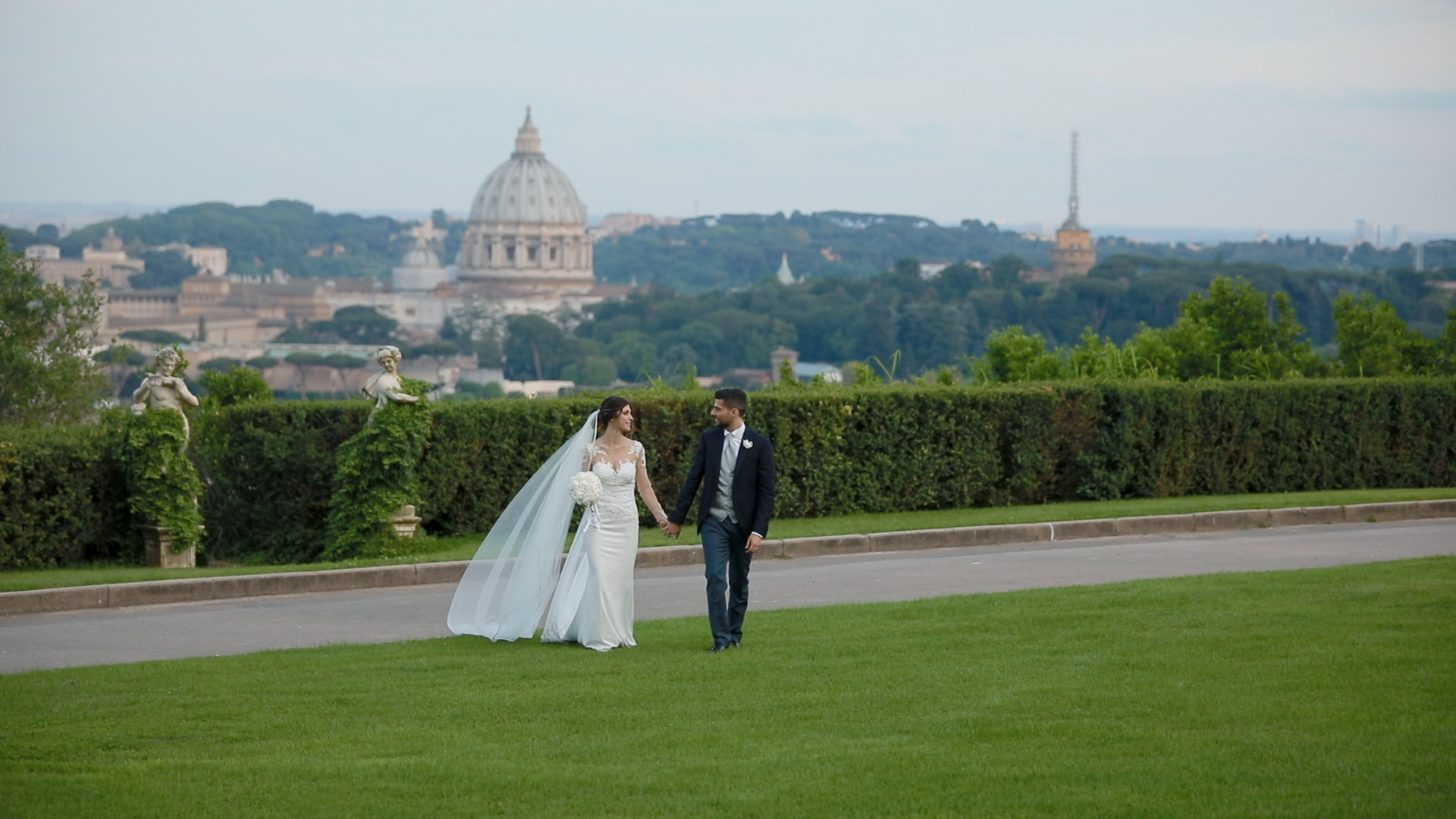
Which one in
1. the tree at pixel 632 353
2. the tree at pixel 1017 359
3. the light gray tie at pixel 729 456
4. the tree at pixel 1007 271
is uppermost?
the light gray tie at pixel 729 456

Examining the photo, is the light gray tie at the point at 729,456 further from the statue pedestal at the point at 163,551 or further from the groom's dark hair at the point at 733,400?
the statue pedestal at the point at 163,551

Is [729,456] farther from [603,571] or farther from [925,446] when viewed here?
[925,446]

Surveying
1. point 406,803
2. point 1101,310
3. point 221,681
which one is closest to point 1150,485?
point 221,681

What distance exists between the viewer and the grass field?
5539 mm

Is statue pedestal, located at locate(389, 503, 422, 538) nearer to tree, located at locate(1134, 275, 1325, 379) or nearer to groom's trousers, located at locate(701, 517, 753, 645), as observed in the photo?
groom's trousers, located at locate(701, 517, 753, 645)

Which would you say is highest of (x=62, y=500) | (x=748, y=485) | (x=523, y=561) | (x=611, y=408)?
(x=611, y=408)

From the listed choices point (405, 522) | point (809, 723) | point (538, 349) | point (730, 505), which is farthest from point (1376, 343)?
point (538, 349)

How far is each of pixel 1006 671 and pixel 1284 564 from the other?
4.77 m

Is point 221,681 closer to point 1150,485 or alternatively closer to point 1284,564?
point 1284,564

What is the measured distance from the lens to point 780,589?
10.8 meters

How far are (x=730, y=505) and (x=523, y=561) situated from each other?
47.3 inches

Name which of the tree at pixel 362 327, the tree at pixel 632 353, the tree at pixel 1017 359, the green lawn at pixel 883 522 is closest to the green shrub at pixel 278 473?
the green lawn at pixel 883 522

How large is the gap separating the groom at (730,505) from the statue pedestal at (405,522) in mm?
4529

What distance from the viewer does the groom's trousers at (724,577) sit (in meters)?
8.14
